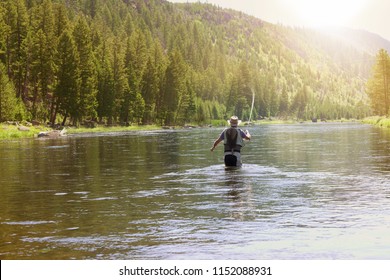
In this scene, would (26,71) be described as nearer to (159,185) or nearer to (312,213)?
(159,185)

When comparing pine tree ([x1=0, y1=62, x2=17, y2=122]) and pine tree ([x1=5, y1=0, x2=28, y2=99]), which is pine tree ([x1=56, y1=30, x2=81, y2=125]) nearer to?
pine tree ([x1=5, y1=0, x2=28, y2=99])

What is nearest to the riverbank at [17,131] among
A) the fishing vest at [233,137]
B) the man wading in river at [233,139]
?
the man wading in river at [233,139]

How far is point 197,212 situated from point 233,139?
1066cm

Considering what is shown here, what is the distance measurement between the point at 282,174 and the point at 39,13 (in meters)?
88.1

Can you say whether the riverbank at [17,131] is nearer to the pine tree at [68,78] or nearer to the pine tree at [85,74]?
the pine tree at [68,78]

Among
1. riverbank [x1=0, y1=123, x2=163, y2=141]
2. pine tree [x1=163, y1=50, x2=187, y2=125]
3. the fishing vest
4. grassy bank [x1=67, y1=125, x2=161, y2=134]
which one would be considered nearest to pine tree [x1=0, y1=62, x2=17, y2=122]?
riverbank [x1=0, y1=123, x2=163, y2=141]

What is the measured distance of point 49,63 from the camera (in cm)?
9319

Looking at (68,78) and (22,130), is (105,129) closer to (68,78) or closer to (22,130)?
(68,78)

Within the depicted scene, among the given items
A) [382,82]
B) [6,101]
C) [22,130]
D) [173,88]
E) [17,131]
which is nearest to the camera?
[17,131]

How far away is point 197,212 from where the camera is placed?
16188 mm

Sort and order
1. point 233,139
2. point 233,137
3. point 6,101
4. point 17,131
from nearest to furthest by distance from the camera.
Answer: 1. point 233,137
2. point 233,139
3. point 17,131
4. point 6,101

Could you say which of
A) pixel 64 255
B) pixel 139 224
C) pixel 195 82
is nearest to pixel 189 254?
pixel 64 255

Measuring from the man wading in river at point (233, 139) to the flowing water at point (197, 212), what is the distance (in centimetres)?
74

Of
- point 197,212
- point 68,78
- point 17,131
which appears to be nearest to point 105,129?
point 68,78
